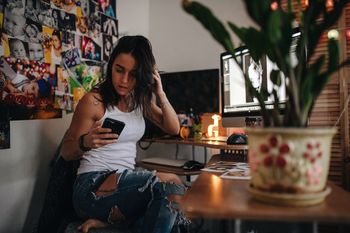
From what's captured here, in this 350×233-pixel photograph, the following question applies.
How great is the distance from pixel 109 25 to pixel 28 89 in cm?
82

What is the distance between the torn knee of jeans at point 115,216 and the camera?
1050 mm

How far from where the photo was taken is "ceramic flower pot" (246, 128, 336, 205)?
452mm

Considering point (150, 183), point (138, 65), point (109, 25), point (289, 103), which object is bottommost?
point (150, 183)

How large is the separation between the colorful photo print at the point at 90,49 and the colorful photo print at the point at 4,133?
2.11 feet

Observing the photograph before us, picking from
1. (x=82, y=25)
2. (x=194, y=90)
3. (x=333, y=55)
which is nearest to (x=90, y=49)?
(x=82, y=25)

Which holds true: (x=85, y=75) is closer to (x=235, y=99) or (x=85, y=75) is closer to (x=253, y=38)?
(x=235, y=99)

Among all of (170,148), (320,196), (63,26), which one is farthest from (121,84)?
(170,148)

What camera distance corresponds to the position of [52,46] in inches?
63.9

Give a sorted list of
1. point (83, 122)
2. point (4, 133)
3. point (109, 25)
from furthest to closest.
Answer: point (109, 25)
point (4, 133)
point (83, 122)

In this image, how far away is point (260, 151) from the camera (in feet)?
1.57

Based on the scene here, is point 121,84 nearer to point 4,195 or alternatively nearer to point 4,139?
point 4,139

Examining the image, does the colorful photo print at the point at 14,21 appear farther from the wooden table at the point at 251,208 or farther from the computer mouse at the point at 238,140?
the wooden table at the point at 251,208

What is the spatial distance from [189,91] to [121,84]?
0.80m

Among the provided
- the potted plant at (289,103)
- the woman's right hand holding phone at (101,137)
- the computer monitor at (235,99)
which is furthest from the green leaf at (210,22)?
the computer monitor at (235,99)
